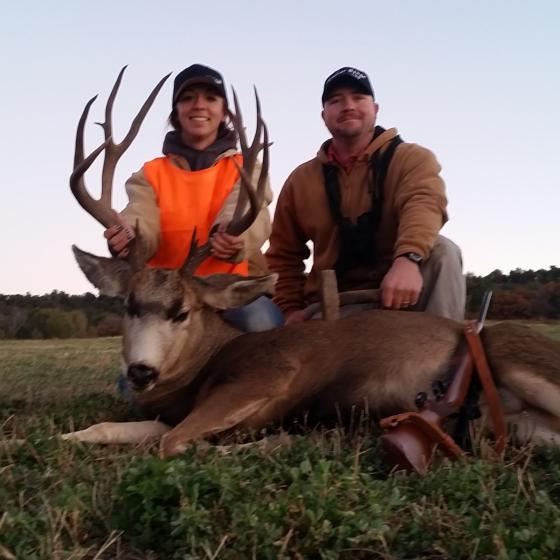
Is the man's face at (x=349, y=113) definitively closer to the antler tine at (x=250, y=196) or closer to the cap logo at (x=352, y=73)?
the cap logo at (x=352, y=73)

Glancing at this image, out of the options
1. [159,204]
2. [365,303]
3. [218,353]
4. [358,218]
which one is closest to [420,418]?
[218,353]

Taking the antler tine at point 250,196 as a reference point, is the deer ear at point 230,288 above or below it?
below

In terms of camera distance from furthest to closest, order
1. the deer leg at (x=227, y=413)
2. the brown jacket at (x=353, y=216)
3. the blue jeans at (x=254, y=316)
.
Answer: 1. the blue jeans at (x=254, y=316)
2. the brown jacket at (x=353, y=216)
3. the deer leg at (x=227, y=413)

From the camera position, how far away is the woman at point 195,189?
600 cm

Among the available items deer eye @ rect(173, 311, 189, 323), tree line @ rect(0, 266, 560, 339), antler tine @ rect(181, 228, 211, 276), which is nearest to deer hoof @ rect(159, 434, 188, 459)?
deer eye @ rect(173, 311, 189, 323)

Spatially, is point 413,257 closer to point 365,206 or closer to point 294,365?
point 365,206

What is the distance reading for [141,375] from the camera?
4.68m

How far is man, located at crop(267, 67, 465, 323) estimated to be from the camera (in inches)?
226

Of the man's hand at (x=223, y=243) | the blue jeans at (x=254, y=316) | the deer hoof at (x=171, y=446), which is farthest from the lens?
the blue jeans at (x=254, y=316)

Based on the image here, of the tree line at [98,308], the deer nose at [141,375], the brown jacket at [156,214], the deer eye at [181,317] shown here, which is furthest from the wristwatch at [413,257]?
the tree line at [98,308]

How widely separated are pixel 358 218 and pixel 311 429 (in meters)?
2.09

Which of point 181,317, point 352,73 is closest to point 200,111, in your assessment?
point 352,73

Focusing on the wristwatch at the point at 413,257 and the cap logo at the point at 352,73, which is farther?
the cap logo at the point at 352,73


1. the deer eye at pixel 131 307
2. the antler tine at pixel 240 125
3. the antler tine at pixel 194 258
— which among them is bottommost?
the deer eye at pixel 131 307
